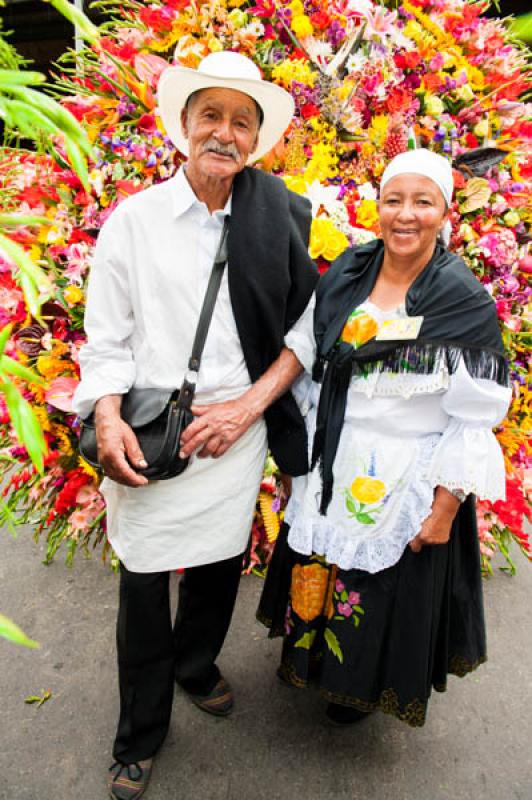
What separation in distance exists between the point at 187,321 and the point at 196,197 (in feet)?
1.10

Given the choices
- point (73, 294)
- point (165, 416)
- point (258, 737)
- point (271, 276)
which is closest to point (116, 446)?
point (165, 416)

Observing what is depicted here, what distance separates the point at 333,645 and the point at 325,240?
134cm

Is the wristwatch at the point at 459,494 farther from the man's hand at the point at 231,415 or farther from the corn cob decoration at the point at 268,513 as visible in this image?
the corn cob decoration at the point at 268,513

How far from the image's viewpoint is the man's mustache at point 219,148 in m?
1.56

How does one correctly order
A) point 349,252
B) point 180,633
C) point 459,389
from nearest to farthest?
point 459,389, point 349,252, point 180,633

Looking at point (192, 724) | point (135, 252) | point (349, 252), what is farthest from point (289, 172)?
point (192, 724)

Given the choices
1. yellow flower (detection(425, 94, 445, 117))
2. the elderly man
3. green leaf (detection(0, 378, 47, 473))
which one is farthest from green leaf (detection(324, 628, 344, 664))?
yellow flower (detection(425, 94, 445, 117))

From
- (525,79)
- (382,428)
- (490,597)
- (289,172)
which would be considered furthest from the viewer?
(490,597)

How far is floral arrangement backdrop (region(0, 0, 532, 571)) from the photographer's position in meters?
2.20

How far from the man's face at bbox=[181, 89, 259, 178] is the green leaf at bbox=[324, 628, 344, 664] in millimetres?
1362

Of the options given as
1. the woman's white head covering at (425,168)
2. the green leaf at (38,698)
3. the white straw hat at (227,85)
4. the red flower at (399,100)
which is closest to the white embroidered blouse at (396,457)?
the woman's white head covering at (425,168)

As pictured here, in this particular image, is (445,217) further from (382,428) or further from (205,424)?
(205,424)

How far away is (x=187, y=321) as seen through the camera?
5.22ft

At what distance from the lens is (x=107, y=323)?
1.60 meters
